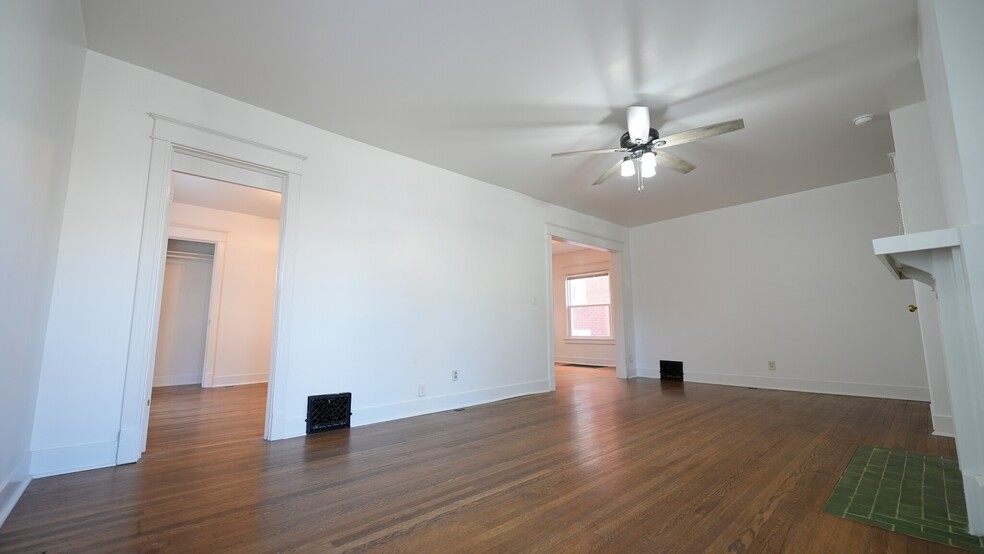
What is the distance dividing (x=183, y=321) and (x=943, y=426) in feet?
29.1

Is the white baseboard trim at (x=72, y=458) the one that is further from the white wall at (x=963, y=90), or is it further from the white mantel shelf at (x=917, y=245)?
the white wall at (x=963, y=90)

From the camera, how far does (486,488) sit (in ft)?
6.66

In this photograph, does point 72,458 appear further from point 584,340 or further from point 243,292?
point 584,340

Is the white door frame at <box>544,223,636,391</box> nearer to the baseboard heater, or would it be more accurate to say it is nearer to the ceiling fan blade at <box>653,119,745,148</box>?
the baseboard heater

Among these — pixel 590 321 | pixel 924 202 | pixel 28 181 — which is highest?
pixel 924 202

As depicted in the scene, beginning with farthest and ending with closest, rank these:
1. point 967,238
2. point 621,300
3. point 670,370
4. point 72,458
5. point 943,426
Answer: point 621,300, point 670,370, point 943,426, point 72,458, point 967,238

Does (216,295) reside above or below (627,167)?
below

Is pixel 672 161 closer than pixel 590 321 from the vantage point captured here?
Yes

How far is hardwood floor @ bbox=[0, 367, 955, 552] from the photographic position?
1.52m

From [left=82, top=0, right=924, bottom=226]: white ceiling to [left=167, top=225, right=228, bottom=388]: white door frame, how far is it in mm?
3644

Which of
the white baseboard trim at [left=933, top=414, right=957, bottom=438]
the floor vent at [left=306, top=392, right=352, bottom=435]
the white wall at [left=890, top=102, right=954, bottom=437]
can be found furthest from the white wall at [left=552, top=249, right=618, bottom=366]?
the floor vent at [left=306, top=392, right=352, bottom=435]

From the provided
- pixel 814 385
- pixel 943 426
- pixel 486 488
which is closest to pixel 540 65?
pixel 486 488

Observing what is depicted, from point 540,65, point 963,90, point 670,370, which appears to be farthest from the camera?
point 670,370

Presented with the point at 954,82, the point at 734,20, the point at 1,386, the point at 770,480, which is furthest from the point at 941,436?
the point at 1,386
